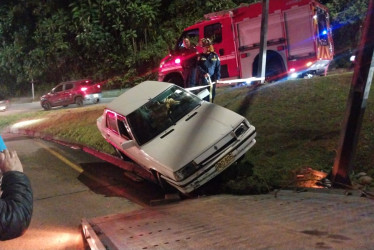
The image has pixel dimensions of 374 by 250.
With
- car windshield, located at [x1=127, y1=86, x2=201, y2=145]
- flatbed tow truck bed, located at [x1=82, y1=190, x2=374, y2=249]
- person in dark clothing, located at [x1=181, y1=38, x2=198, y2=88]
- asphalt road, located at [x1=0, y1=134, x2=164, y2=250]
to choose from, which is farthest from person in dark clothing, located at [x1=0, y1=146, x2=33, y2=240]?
person in dark clothing, located at [x1=181, y1=38, x2=198, y2=88]

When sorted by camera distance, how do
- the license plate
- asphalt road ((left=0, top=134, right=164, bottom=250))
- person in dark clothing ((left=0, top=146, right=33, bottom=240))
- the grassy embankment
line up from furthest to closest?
the grassy embankment < the license plate < asphalt road ((left=0, top=134, right=164, bottom=250)) < person in dark clothing ((left=0, top=146, right=33, bottom=240))

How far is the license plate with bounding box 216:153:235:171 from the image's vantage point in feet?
20.1

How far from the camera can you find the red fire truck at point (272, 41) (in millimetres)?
11000

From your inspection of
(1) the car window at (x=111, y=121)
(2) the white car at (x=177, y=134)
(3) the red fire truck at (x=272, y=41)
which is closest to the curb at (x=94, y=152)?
(2) the white car at (x=177, y=134)

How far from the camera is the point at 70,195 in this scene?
7.12 meters

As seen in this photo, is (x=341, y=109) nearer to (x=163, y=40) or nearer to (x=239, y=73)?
(x=239, y=73)

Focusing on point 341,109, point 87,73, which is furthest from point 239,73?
point 87,73

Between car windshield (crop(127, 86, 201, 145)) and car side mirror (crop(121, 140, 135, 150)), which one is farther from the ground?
Answer: car windshield (crop(127, 86, 201, 145))

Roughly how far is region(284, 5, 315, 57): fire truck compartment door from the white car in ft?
16.1

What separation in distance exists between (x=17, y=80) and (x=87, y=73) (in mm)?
6918

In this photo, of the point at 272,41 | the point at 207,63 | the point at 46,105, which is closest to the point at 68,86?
the point at 46,105

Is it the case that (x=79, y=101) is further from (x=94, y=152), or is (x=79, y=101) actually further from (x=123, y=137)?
(x=123, y=137)

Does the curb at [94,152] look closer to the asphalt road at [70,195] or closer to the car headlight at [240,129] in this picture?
the asphalt road at [70,195]

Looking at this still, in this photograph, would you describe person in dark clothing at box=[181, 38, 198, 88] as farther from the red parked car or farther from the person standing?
the red parked car
